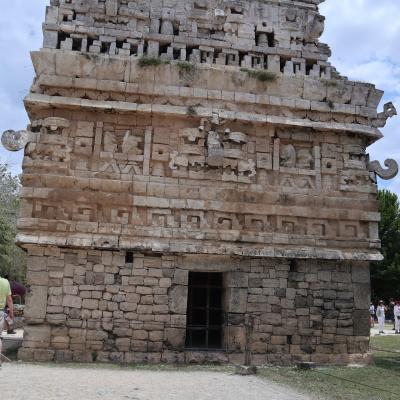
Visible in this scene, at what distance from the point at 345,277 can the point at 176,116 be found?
472 cm

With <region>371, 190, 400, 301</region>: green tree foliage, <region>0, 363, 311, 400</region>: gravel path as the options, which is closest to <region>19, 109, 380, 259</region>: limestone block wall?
<region>0, 363, 311, 400</region>: gravel path

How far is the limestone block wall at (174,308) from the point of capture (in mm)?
9094

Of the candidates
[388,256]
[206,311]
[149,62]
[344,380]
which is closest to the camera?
[344,380]

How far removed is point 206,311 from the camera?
1045cm

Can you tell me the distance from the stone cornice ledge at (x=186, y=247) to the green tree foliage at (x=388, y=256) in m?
21.6

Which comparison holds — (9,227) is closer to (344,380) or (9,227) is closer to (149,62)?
(149,62)

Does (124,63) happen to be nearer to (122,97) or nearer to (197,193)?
(122,97)

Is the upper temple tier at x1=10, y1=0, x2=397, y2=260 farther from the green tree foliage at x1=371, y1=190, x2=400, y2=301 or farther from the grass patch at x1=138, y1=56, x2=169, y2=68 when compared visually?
the green tree foliage at x1=371, y1=190, x2=400, y2=301

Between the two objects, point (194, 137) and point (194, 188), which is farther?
point (194, 137)

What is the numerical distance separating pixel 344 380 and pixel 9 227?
21437 millimetres

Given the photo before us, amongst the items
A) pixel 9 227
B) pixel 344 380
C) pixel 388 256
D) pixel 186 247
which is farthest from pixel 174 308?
pixel 388 256

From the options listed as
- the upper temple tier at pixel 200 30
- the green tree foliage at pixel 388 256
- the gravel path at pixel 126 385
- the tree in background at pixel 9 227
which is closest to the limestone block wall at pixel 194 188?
the upper temple tier at pixel 200 30

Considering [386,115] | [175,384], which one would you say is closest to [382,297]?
[386,115]

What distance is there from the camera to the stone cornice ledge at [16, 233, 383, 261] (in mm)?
9195
